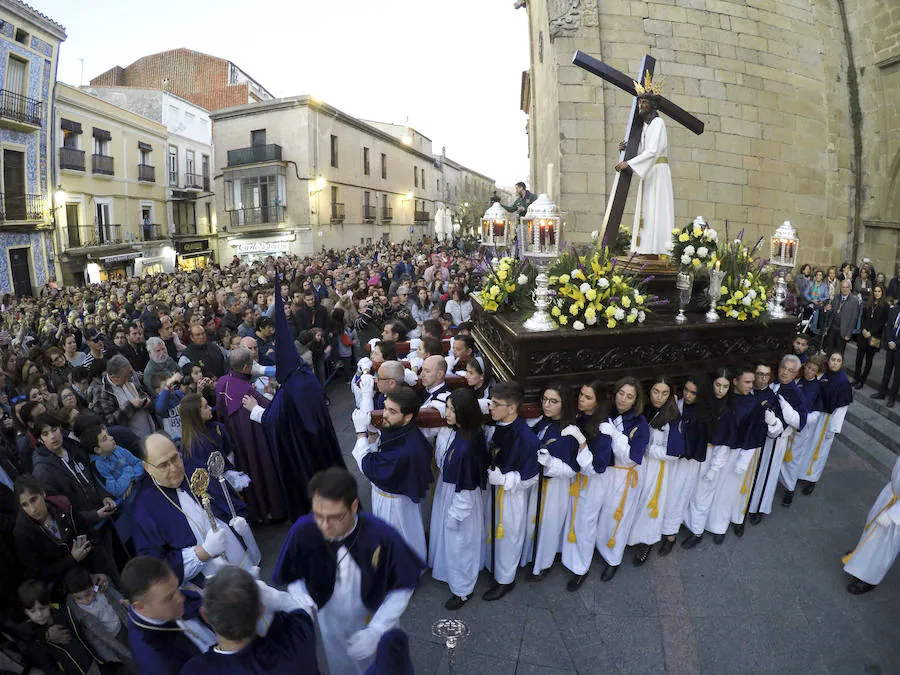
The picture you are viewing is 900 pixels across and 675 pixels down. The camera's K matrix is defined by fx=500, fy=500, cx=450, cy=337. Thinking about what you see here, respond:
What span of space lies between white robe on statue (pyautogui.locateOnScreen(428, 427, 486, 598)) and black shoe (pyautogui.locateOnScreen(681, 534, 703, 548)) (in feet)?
6.06

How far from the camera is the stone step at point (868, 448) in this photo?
564 centimetres

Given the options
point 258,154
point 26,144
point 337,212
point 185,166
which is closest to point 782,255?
point 26,144

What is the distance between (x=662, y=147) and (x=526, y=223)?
1980mm

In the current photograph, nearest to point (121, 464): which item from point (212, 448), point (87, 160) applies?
point (212, 448)

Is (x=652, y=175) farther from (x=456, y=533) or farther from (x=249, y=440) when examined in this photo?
(x=249, y=440)

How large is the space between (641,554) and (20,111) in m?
21.0

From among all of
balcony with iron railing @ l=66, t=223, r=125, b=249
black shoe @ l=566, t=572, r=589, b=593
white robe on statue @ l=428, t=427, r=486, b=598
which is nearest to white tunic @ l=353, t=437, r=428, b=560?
white robe on statue @ l=428, t=427, r=486, b=598

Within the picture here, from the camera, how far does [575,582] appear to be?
388cm

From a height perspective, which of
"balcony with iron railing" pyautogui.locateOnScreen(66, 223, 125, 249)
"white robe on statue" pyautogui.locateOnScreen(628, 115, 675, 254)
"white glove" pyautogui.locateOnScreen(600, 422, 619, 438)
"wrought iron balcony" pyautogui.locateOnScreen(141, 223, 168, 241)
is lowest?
"white glove" pyautogui.locateOnScreen(600, 422, 619, 438)

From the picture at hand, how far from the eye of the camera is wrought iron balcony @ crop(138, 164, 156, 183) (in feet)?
73.0

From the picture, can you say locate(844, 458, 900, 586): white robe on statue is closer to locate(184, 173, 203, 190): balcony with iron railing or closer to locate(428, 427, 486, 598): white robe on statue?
locate(428, 427, 486, 598): white robe on statue

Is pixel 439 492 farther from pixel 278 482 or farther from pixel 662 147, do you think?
pixel 662 147

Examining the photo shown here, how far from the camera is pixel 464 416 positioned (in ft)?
11.0

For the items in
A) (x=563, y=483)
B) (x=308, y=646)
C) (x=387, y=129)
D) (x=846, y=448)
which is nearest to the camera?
(x=308, y=646)
